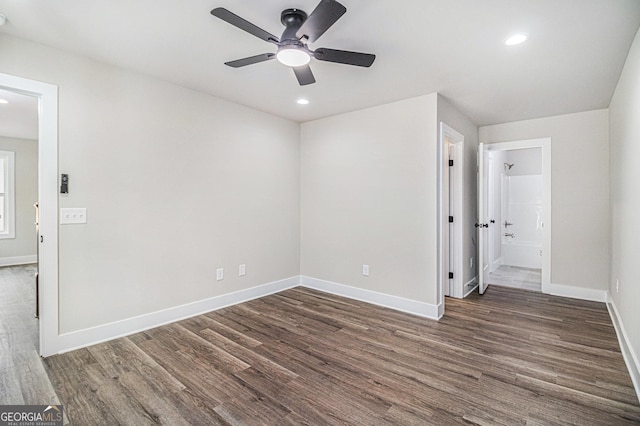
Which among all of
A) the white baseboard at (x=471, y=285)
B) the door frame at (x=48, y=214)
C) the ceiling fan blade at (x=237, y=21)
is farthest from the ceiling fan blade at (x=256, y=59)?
the white baseboard at (x=471, y=285)

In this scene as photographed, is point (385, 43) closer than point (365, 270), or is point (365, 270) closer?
point (385, 43)

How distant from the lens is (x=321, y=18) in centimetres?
173

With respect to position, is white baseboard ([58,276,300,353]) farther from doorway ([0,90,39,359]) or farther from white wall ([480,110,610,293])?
white wall ([480,110,610,293])

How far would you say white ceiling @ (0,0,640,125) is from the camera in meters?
1.97

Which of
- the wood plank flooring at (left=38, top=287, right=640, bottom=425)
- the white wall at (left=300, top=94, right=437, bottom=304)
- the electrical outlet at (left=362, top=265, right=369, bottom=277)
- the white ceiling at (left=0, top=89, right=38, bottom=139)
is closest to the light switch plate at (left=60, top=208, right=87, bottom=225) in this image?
the wood plank flooring at (left=38, top=287, right=640, bottom=425)

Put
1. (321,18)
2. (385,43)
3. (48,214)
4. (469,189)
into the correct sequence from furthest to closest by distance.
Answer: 1. (469,189)
2. (48,214)
3. (385,43)
4. (321,18)

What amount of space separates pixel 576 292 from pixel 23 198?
9993mm

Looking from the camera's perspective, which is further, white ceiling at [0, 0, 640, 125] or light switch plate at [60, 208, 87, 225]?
light switch plate at [60, 208, 87, 225]

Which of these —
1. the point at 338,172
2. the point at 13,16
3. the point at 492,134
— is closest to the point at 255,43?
the point at 13,16

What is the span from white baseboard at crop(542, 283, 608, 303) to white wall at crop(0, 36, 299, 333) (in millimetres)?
4048

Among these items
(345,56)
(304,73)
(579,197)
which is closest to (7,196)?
(304,73)

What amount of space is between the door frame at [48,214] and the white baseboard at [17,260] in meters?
5.39

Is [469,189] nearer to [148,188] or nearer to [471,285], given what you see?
[471,285]

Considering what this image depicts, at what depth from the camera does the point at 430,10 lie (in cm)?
196
